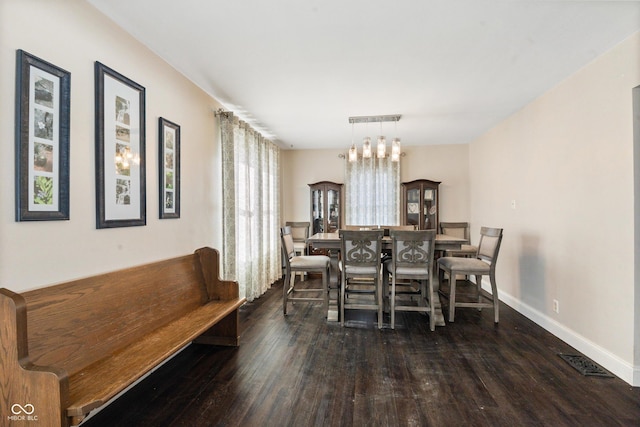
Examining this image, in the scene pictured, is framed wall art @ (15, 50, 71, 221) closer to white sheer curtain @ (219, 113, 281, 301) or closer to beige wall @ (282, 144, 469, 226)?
white sheer curtain @ (219, 113, 281, 301)

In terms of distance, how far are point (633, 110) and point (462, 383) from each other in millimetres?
2295

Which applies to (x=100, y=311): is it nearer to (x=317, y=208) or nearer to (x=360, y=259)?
(x=360, y=259)

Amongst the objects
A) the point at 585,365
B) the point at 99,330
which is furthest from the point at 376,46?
the point at 585,365

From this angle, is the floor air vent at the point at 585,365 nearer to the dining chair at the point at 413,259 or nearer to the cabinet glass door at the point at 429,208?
the dining chair at the point at 413,259

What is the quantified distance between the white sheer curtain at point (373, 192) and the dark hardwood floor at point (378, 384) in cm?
268

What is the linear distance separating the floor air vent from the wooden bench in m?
2.81

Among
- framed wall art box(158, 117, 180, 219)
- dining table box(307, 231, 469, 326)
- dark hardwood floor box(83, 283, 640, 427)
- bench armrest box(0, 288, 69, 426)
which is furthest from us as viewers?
dining table box(307, 231, 469, 326)

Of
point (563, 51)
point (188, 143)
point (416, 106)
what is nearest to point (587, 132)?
point (563, 51)

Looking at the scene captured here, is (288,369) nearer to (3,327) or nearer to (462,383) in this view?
(462,383)

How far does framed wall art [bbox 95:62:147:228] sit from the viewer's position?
1.74 meters

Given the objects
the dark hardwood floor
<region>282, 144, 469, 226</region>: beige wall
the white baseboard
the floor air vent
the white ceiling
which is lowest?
the dark hardwood floor

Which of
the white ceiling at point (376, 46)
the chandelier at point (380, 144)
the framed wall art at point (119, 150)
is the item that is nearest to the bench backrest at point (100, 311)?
the framed wall art at point (119, 150)

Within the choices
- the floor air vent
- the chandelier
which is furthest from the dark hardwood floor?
the chandelier

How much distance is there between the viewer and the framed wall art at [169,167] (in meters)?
2.29
